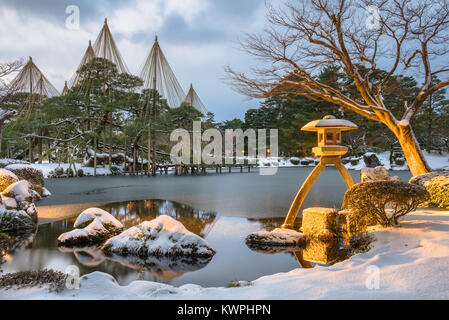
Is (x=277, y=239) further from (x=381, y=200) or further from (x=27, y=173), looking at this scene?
(x=27, y=173)

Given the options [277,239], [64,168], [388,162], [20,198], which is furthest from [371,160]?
[64,168]

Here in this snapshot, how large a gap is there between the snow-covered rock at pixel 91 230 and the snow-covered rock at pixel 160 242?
0.62 meters

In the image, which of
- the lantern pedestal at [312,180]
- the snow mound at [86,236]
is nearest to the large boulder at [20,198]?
the snow mound at [86,236]

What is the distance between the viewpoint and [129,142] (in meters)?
25.1

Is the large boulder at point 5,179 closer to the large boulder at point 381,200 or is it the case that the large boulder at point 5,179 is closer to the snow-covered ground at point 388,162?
the large boulder at point 381,200

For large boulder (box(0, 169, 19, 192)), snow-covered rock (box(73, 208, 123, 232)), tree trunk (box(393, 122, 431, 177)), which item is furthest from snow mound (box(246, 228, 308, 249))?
large boulder (box(0, 169, 19, 192))

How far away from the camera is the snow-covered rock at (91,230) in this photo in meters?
4.56

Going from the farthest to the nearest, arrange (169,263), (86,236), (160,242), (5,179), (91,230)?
(5,179)
(91,230)
(86,236)
(160,242)
(169,263)

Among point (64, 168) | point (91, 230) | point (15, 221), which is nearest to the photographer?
point (91, 230)

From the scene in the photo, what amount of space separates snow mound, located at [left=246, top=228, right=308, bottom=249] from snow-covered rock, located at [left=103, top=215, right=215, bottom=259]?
0.85m

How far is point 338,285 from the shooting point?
2350 mm

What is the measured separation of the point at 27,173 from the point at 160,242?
8.91 metres

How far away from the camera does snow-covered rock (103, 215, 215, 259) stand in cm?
404
